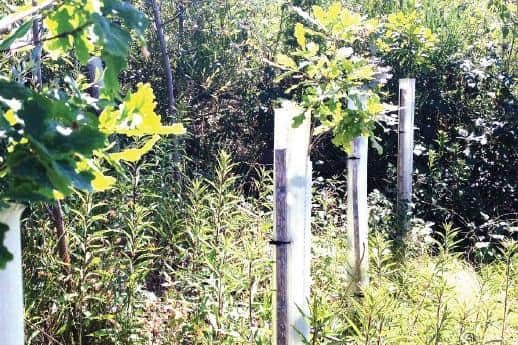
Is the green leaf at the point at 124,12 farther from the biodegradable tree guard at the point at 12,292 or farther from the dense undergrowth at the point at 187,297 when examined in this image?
the dense undergrowth at the point at 187,297

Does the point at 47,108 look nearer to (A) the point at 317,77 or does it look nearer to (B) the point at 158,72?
(A) the point at 317,77

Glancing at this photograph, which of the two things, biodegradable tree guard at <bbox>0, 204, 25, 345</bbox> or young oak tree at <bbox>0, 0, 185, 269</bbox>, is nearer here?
young oak tree at <bbox>0, 0, 185, 269</bbox>

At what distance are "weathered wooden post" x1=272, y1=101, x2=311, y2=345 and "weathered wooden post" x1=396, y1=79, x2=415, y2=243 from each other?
2.01 meters

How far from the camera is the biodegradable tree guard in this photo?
117 cm

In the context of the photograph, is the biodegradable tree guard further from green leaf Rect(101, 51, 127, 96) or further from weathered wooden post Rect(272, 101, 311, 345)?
weathered wooden post Rect(272, 101, 311, 345)

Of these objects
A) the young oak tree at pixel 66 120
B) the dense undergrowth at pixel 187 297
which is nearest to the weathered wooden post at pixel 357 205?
the dense undergrowth at pixel 187 297

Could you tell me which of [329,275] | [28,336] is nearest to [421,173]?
[329,275]

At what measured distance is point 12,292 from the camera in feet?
3.91

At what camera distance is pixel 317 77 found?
286 centimetres

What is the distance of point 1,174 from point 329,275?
8.01 ft

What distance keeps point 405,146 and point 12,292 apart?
3.57 m

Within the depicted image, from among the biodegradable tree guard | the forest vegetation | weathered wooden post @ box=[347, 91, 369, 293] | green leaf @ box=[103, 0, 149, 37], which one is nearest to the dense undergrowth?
the forest vegetation

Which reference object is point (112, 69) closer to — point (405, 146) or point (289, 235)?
point (289, 235)

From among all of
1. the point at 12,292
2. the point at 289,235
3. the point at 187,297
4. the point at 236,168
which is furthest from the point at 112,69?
the point at 236,168
